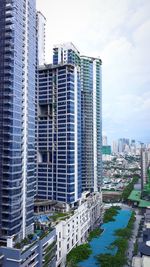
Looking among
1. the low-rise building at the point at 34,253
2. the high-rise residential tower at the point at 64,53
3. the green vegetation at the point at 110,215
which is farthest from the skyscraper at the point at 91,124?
the low-rise building at the point at 34,253

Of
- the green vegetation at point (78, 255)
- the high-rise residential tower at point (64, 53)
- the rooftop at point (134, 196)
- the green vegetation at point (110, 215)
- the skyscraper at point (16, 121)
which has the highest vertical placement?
the high-rise residential tower at point (64, 53)

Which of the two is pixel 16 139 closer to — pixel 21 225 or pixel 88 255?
pixel 21 225

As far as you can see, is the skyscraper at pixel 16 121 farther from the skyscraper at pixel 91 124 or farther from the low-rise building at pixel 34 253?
the skyscraper at pixel 91 124

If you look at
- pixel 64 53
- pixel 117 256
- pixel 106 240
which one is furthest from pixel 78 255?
pixel 64 53

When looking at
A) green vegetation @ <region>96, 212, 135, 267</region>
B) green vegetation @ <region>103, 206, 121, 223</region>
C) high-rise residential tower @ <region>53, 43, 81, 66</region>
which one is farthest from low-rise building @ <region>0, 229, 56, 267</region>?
high-rise residential tower @ <region>53, 43, 81, 66</region>

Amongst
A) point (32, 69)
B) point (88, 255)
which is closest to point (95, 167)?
point (88, 255)

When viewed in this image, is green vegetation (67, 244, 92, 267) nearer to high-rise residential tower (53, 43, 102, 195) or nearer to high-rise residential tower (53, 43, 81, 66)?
high-rise residential tower (53, 43, 102, 195)
